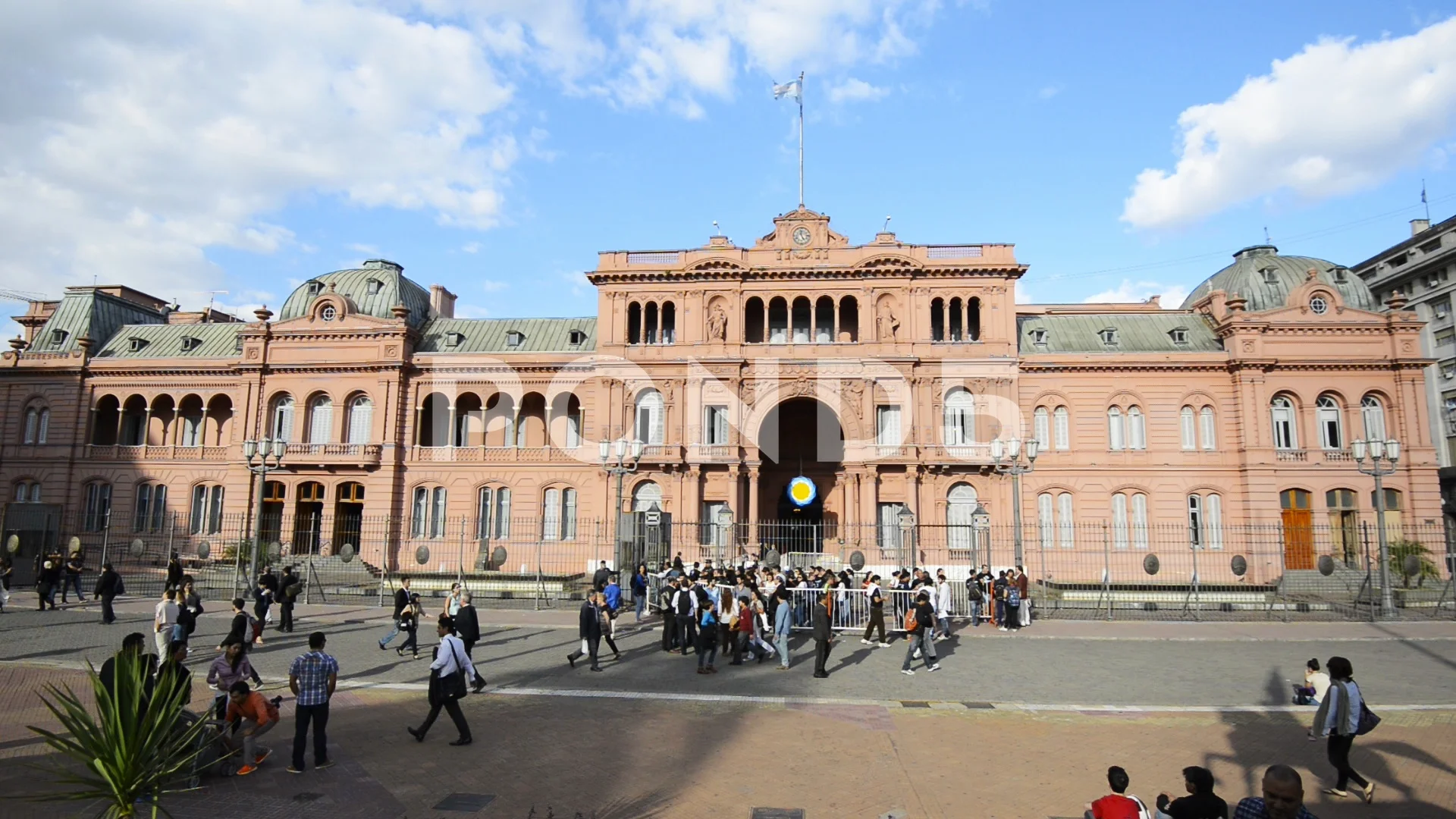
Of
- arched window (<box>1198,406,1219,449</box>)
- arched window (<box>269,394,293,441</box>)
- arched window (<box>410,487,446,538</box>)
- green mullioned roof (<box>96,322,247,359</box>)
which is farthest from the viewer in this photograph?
green mullioned roof (<box>96,322,247,359</box>)

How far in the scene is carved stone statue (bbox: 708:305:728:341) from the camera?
1604 inches

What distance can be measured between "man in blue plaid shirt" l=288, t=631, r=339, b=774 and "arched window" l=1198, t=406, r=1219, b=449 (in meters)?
41.0

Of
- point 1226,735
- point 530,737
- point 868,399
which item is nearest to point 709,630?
point 530,737

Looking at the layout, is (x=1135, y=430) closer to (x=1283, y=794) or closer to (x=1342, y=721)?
(x=1342, y=721)

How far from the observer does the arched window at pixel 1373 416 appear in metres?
39.1

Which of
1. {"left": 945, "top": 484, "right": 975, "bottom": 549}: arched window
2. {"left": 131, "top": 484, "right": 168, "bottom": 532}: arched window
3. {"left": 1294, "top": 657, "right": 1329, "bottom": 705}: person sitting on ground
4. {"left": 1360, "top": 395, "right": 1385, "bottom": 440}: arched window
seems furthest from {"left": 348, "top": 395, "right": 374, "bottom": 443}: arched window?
{"left": 1360, "top": 395, "right": 1385, "bottom": 440}: arched window

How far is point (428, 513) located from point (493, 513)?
332cm

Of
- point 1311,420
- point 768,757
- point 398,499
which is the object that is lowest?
point 768,757

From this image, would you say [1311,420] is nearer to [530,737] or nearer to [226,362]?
[530,737]

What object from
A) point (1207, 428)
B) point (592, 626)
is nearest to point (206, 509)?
point (592, 626)

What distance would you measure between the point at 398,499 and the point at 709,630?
30.5 m

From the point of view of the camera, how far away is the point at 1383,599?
966 inches

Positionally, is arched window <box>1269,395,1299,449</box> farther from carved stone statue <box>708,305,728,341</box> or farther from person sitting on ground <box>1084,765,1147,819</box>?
person sitting on ground <box>1084,765,1147,819</box>

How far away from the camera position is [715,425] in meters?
40.4
